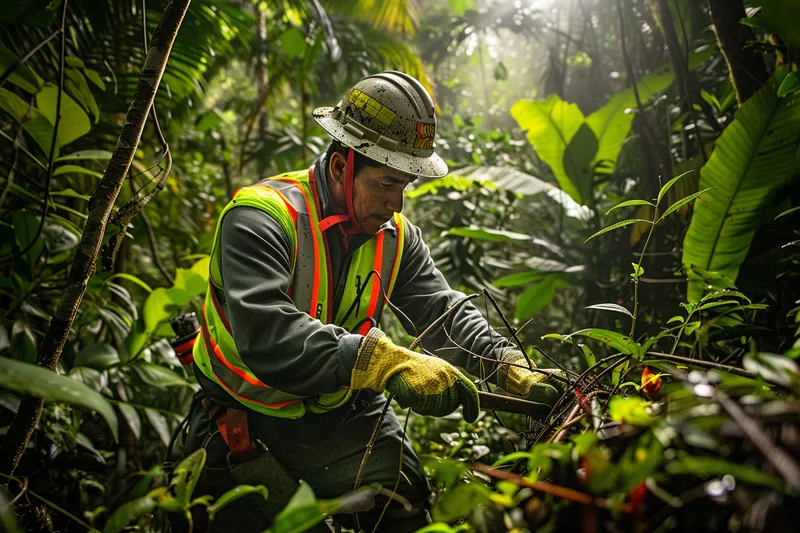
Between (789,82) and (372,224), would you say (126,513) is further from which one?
(789,82)

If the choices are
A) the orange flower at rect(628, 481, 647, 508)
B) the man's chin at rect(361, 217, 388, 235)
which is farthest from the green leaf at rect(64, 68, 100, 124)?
the orange flower at rect(628, 481, 647, 508)

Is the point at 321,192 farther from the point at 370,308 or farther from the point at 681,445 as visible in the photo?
the point at 681,445

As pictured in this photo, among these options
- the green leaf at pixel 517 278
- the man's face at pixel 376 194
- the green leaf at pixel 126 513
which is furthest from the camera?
the green leaf at pixel 517 278

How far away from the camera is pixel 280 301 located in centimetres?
168

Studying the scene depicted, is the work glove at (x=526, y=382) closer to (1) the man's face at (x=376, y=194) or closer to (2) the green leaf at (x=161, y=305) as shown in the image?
(1) the man's face at (x=376, y=194)

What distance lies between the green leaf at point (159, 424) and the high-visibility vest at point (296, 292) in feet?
1.85

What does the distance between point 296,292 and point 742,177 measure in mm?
1810

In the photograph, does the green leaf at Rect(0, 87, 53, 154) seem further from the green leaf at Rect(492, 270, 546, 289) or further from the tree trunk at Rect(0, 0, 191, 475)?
the green leaf at Rect(492, 270, 546, 289)

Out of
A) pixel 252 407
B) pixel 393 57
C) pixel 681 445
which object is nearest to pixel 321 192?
pixel 252 407

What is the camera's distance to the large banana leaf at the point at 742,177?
2086mm

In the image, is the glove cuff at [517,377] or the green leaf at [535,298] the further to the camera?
the green leaf at [535,298]

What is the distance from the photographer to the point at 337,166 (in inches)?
84.7

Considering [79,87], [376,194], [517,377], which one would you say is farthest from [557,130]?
[79,87]

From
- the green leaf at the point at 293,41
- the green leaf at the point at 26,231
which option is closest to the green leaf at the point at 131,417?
the green leaf at the point at 26,231
